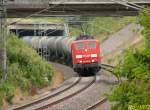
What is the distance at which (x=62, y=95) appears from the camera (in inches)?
1297

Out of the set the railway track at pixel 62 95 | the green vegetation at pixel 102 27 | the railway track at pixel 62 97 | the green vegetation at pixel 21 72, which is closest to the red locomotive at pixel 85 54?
the railway track at pixel 62 95

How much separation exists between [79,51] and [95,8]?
823 cm

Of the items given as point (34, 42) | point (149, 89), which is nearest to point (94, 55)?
point (34, 42)

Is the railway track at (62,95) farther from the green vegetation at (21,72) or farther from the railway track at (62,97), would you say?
the green vegetation at (21,72)

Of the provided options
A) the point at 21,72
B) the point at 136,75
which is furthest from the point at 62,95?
the point at 136,75

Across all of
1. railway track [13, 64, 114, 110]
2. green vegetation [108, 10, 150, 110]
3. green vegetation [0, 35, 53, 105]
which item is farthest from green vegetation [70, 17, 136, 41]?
green vegetation [108, 10, 150, 110]

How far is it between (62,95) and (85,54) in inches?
394

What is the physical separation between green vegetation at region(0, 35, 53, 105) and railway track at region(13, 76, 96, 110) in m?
1.86

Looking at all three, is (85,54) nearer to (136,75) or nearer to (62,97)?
(62,97)

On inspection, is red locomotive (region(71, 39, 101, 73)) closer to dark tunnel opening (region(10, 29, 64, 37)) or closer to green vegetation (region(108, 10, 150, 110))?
green vegetation (region(108, 10, 150, 110))

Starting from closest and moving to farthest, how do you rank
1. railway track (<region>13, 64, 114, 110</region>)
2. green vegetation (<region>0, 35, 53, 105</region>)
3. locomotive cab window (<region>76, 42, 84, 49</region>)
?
railway track (<region>13, 64, 114, 110</region>), green vegetation (<region>0, 35, 53, 105</region>), locomotive cab window (<region>76, 42, 84, 49</region>)

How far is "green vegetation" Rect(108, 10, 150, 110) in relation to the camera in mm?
13945

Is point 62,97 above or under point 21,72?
under

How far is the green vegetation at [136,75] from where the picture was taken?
1395 centimetres
